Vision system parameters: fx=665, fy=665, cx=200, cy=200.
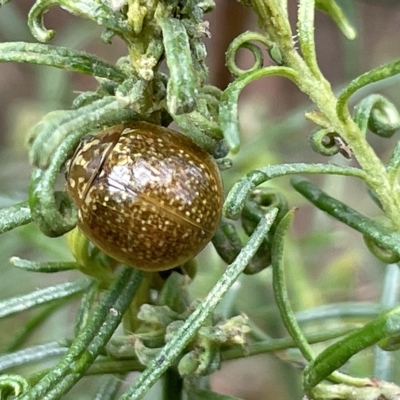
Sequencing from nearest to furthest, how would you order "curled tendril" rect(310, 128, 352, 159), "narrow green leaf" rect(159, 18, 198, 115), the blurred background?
"narrow green leaf" rect(159, 18, 198, 115)
"curled tendril" rect(310, 128, 352, 159)
the blurred background

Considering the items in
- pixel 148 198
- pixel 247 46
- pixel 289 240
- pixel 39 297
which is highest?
pixel 247 46

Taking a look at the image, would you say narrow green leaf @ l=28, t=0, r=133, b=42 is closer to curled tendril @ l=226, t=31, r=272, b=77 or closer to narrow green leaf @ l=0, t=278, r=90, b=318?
curled tendril @ l=226, t=31, r=272, b=77

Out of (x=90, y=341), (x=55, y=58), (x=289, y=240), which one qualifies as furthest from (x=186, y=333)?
(x=289, y=240)

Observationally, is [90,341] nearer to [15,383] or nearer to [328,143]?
[15,383]

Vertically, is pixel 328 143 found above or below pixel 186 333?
above

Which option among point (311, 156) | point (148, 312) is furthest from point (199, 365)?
point (311, 156)

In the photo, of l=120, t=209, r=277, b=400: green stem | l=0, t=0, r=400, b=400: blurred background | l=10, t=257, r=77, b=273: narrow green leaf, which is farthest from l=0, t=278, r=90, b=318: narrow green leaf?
l=0, t=0, r=400, b=400: blurred background
